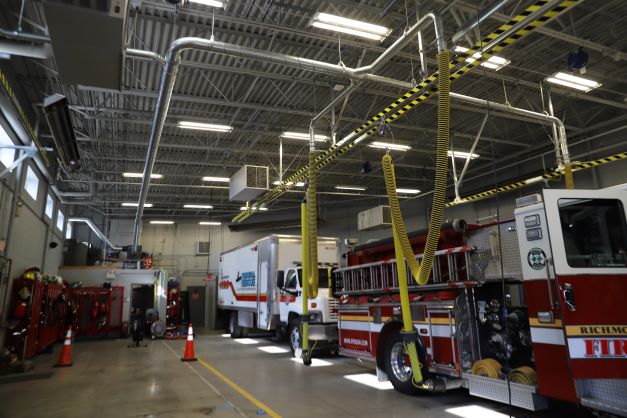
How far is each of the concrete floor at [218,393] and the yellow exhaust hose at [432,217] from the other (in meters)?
2.16

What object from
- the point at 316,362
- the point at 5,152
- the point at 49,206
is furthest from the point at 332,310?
the point at 49,206

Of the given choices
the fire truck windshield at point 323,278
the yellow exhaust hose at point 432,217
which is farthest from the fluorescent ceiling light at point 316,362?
the yellow exhaust hose at point 432,217

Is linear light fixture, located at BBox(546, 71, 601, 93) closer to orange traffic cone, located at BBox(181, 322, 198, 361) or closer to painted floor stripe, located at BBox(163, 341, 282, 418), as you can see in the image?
painted floor stripe, located at BBox(163, 341, 282, 418)

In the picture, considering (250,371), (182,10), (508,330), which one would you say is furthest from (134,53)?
(508,330)

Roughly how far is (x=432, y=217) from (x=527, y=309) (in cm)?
232

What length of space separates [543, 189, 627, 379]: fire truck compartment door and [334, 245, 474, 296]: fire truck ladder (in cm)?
152

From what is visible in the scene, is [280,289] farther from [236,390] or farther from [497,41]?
[497,41]

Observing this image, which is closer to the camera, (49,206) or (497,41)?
(497,41)

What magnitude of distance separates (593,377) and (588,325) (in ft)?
1.57

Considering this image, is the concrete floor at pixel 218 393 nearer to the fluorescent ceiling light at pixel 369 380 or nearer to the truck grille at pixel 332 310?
the fluorescent ceiling light at pixel 369 380

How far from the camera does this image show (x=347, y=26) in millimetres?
7605

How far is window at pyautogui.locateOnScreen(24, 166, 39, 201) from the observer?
40.4ft

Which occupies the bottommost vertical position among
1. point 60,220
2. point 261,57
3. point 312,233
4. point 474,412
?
point 474,412

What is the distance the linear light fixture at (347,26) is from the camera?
7387 mm
